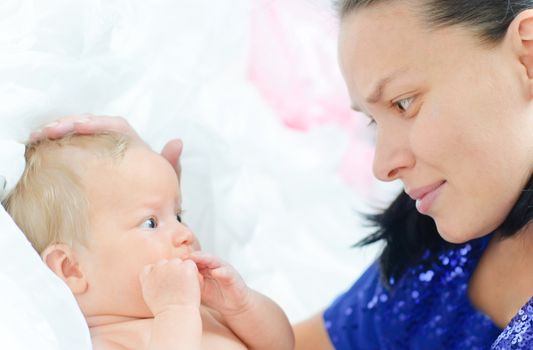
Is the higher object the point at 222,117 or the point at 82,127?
the point at 82,127

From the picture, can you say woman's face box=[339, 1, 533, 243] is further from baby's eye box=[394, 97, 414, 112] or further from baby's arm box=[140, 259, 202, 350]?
baby's arm box=[140, 259, 202, 350]

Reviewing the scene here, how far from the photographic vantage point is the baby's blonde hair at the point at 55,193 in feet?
3.99

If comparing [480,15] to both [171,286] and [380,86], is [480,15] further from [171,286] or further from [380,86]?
[171,286]

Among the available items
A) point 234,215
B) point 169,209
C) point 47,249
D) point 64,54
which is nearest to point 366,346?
point 234,215

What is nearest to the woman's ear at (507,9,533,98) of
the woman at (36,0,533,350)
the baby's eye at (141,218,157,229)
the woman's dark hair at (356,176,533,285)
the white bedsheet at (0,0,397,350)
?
the woman at (36,0,533,350)

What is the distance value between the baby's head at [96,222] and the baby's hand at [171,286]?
46 mm

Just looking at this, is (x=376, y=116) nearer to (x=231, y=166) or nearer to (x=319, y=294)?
(x=231, y=166)

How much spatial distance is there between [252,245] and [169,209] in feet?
1.60

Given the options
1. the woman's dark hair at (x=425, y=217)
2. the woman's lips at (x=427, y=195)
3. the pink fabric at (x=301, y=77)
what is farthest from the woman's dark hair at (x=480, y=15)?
the pink fabric at (x=301, y=77)

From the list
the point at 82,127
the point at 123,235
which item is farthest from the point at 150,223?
the point at 82,127

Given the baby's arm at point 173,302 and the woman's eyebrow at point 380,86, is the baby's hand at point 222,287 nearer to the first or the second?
the baby's arm at point 173,302

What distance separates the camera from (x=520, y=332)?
1.19 metres

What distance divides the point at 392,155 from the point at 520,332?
0.29 meters

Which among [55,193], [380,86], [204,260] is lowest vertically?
[204,260]
